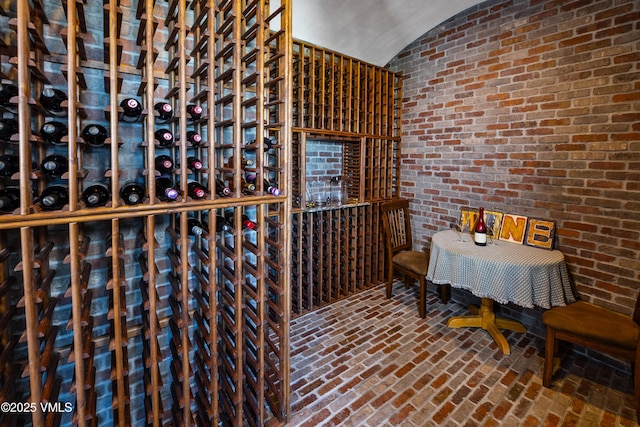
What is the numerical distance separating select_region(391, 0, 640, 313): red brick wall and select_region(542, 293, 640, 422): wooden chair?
283mm

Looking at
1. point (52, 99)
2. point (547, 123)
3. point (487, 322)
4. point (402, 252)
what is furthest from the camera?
point (402, 252)

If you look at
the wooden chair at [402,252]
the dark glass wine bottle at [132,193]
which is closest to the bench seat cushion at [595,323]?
the wooden chair at [402,252]

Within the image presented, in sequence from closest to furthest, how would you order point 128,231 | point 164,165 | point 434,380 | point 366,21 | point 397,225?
point 164,165, point 128,231, point 434,380, point 366,21, point 397,225

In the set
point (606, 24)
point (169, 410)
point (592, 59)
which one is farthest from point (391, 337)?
point (606, 24)

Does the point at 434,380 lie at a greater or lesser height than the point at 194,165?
lesser

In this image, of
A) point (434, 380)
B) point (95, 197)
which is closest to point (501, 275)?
point (434, 380)

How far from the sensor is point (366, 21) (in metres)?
2.89

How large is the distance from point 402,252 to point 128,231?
2.63 metres

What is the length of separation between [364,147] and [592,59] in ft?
6.25

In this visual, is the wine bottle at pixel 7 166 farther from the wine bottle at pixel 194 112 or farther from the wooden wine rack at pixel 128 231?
the wine bottle at pixel 194 112

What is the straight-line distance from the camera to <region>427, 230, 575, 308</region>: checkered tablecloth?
2102 millimetres

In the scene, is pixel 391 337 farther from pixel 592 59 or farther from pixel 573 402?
pixel 592 59

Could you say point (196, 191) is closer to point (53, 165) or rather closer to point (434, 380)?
point (53, 165)

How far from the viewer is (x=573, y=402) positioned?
1885 mm
